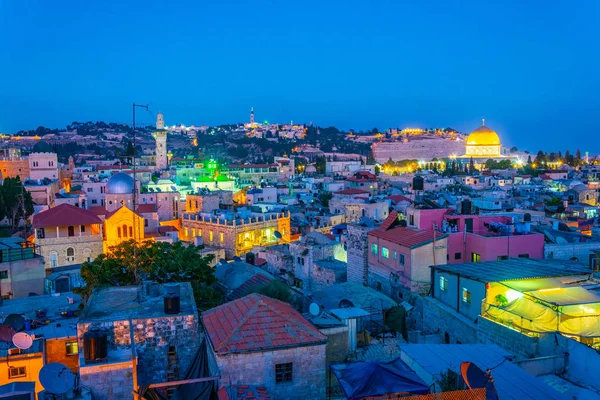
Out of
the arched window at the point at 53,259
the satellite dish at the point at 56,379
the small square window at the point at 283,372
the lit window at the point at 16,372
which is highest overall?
the satellite dish at the point at 56,379

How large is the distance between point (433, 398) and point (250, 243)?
27.5 m

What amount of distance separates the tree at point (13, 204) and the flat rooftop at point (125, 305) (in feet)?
101

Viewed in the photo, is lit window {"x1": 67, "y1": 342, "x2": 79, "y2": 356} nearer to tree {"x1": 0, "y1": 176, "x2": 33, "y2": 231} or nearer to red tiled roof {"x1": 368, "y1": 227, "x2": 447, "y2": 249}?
red tiled roof {"x1": 368, "y1": 227, "x2": 447, "y2": 249}

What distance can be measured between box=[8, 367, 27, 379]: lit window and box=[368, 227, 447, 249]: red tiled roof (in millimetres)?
11494

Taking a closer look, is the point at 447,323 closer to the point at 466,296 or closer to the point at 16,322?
the point at 466,296

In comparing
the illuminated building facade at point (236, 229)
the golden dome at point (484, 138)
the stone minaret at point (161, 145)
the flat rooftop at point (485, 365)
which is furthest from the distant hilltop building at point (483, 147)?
the flat rooftop at point (485, 365)

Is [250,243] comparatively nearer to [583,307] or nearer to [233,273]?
[233,273]

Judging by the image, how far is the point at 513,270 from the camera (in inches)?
525

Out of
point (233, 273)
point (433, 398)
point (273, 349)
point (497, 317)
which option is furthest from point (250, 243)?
point (433, 398)

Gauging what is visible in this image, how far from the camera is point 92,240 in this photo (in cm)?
2945

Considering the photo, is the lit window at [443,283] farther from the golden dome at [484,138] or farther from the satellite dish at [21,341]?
the golden dome at [484,138]

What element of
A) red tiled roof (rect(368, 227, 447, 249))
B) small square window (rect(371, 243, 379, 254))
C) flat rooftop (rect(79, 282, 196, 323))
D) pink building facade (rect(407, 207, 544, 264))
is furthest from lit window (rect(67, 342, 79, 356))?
pink building facade (rect(407, 207, 544, 264))

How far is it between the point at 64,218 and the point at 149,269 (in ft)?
56.1

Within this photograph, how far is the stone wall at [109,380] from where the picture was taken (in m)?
7.98
